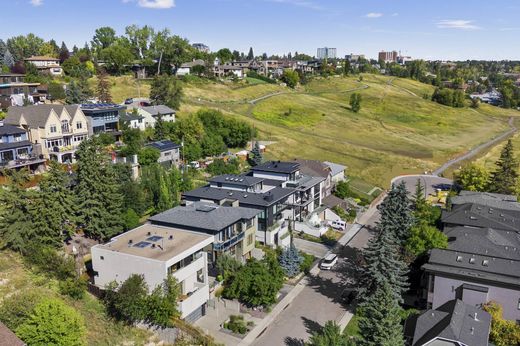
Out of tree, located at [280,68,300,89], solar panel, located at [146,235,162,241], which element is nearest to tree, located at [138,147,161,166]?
solar panel, located at [146,235,162,241]

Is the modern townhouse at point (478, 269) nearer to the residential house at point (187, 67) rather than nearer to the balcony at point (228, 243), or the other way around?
the balcony at point (228, 243)

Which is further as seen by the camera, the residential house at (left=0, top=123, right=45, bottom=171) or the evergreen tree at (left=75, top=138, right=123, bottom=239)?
the residential house at (left=0, top=123, right=45, bottom=171)

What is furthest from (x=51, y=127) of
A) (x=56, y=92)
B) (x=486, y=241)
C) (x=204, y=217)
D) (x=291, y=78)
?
(x=291, y=78)

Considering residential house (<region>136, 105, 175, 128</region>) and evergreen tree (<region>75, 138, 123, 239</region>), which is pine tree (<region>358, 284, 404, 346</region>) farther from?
residential house (<region>136, 105, 175, 128</region>)

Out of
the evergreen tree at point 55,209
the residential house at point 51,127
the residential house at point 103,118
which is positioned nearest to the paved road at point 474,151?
the residential house at point 103,118

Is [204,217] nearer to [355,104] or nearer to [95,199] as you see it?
[95,199]
